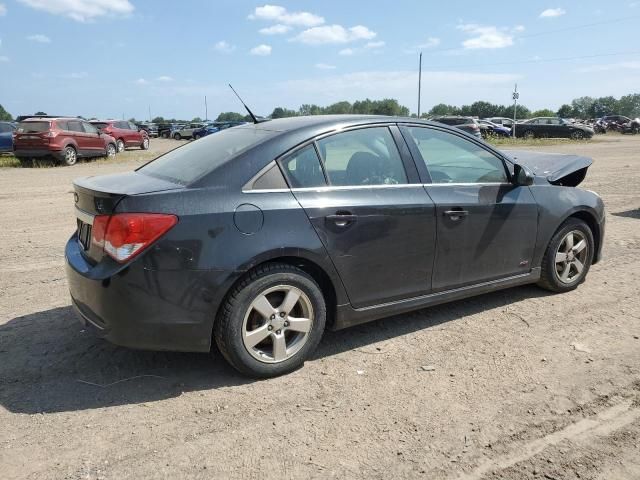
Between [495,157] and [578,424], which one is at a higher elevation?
[495,157]

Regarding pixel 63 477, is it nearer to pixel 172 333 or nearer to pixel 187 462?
pixel 187 462

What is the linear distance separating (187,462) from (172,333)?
0.77m

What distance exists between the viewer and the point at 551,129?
123ft

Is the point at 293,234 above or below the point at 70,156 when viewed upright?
Answer: above

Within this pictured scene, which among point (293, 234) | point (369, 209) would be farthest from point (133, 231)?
point (369, 209)

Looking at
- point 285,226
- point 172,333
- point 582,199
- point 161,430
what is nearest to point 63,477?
point 161,430

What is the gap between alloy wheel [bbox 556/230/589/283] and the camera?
486 cm

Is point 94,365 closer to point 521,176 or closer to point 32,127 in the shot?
point 521,176

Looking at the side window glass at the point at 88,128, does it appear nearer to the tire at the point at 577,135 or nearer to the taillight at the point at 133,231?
the taillight at the point at 133,231

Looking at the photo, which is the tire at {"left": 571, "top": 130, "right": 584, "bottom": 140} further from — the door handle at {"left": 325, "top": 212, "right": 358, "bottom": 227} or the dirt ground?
the door handle at {"left": 325, "top": 212, "right": 358, "bottom": 227}

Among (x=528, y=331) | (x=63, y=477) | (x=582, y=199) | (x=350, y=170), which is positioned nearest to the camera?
(x=63, y=477)

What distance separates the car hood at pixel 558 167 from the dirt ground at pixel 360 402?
1120 mm

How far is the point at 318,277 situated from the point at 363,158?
0.92 meters

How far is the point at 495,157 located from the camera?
444 cm
